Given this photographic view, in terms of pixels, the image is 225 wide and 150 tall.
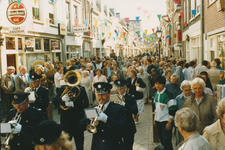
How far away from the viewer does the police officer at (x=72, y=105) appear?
16.0ft

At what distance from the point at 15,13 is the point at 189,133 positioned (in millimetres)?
9434

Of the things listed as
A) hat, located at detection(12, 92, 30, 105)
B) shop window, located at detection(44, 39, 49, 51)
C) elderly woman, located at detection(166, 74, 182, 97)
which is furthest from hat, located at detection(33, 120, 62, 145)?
shop window, located at detection(44, 39, 49, 51)

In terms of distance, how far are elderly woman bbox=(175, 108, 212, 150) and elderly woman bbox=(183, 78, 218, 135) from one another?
4.66ft

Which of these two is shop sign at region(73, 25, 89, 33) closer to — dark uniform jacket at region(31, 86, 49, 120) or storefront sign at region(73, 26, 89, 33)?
storefront sign at region(73, 26, 89, 33)

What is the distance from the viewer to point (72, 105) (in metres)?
4.81

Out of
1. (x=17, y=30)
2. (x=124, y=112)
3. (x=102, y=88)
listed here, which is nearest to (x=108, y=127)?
(x=124, y=112)

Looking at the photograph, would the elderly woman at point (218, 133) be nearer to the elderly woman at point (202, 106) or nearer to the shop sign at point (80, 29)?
the elderly woman at point (202, 106)

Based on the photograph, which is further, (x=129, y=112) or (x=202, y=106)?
(x=129, y=112)

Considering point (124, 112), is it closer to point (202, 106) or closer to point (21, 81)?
point (202, 106)

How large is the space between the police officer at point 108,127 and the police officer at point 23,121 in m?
1.04

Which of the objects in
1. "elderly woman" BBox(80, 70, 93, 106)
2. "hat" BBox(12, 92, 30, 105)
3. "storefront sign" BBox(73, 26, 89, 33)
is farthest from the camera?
"storefront sign" BBox(73, 26, 89, 33)

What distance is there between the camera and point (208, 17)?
13.0 meters

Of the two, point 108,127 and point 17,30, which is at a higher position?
point 17,30

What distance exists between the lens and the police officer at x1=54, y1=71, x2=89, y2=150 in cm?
489
